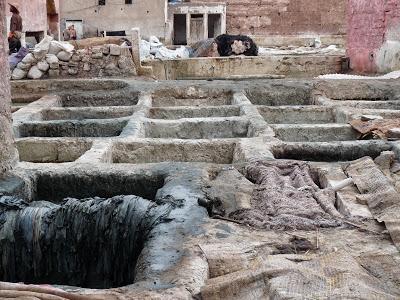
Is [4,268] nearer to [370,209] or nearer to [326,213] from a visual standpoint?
[326,213]

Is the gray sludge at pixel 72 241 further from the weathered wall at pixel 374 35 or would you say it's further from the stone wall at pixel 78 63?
the weathered wall at pixel 374 35

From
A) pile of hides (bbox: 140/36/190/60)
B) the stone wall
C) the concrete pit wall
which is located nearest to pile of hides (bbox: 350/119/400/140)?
the stone wall

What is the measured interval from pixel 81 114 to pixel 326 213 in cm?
460

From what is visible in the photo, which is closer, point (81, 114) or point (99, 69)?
point (81, 114)

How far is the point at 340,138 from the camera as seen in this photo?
6.52 meters

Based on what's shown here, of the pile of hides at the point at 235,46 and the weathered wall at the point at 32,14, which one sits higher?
the weathered wall at the point at 32,14

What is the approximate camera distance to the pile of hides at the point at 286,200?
12.0ft

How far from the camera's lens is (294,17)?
26.0 m

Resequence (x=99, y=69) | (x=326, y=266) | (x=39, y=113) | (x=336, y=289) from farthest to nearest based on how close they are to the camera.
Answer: (x=99, y=69) → (x=39, y=113) → (x=326, y=266) → (x=336, y=289)

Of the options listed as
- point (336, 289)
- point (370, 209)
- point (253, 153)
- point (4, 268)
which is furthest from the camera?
point (253, 153)

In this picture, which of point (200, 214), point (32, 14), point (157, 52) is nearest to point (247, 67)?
point (157, 52)

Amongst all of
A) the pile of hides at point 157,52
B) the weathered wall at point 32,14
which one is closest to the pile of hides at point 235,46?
the pile of hides at point 157,52

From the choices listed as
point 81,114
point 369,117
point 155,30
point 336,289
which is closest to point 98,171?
point 336,289

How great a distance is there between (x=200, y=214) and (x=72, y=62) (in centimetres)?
719
